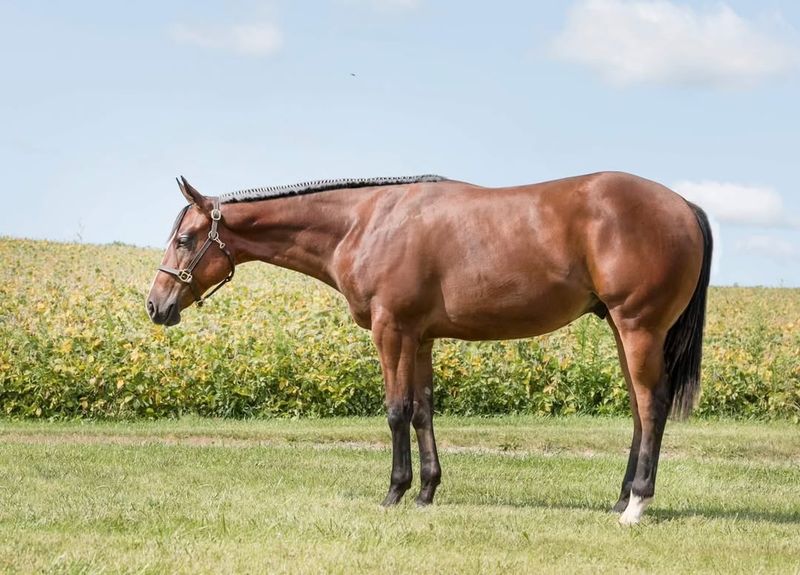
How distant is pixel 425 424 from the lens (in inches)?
305

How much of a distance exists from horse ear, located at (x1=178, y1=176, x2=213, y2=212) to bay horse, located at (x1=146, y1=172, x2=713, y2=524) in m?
0.01

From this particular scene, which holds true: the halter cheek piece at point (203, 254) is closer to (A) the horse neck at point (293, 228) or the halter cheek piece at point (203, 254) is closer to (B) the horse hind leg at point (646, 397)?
(A) the horse neck at point (293, 228)

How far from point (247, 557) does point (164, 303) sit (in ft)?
8.33

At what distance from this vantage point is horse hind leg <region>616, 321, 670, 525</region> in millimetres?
7094

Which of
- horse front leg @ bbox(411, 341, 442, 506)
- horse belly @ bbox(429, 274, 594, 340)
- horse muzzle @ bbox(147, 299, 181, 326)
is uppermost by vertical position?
horse belly @ bbox(429, 274, 594, 340)

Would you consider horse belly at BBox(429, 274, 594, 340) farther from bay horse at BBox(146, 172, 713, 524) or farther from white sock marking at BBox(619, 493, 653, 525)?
white sock marking at BBox(619, 493, 653, 525)

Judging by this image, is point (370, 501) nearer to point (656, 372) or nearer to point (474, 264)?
point (474, 264)

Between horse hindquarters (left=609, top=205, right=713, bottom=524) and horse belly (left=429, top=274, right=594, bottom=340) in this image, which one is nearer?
horse hindquarters (left=609, top=205, right=713, bottom=524)

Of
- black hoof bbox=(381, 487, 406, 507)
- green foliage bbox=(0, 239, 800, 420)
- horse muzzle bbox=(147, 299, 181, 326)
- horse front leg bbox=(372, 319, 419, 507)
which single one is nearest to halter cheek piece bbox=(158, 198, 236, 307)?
horse muzzle bbox=(147, 299, 181, 326)

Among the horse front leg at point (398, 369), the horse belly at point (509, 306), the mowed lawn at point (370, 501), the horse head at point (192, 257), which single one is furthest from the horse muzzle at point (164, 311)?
the horse belly at point (509, 306)

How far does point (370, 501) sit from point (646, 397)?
218 cm

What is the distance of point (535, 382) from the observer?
14516 millimetres

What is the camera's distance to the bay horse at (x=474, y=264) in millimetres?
7125

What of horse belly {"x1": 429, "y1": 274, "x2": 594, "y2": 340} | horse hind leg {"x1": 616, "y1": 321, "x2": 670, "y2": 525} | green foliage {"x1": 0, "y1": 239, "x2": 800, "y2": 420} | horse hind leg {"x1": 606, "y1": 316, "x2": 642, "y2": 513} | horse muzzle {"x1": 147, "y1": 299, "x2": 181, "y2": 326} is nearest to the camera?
horse hind leg {"x1": 616, "y1": 321, "x2": 670, "y2": 525}
